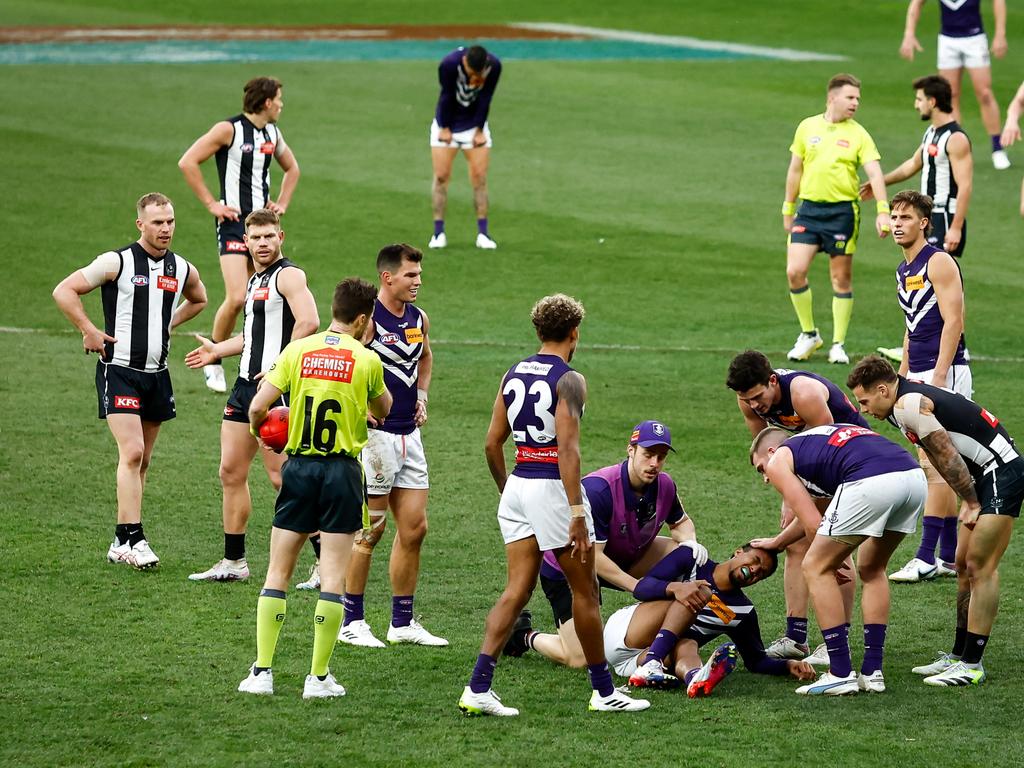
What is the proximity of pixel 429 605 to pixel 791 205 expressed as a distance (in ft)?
21.8

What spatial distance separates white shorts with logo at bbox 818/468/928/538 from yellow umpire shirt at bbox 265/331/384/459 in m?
2.35

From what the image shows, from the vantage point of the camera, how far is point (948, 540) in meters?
9.12

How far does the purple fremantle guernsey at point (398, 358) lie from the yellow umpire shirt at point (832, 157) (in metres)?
6.51

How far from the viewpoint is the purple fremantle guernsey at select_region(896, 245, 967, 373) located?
906cm

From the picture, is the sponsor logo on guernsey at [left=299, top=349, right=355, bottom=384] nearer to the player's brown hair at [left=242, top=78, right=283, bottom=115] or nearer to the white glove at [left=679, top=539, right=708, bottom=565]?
the white glove at [left=679, top=539, right=708, bottom=565]

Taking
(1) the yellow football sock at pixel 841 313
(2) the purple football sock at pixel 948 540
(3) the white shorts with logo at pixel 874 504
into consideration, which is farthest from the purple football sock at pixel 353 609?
(1) the yellow football sock at pixel 841 313

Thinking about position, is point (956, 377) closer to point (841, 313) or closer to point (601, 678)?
point (601, 678)

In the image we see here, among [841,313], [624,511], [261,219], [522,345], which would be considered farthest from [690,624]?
[522,345]

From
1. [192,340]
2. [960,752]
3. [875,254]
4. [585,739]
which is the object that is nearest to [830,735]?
[960,752]

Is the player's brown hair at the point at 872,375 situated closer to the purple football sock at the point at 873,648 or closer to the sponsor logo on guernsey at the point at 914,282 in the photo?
the purple football sock at the point at 873,648

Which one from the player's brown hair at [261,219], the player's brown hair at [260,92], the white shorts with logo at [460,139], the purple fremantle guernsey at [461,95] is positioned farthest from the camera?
the white shorts with logo at [460,139]

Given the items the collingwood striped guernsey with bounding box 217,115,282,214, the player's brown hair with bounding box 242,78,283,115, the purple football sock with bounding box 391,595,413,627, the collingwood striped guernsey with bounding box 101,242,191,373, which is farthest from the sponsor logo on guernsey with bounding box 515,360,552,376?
the collingwood striped guernsey with bounding box 217,115,282,214

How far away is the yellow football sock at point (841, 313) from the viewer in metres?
13.6

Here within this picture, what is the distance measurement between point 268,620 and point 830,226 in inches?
324
